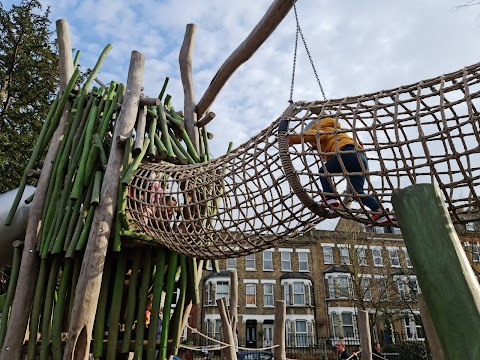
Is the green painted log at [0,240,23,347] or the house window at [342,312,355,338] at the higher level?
the house window at [342,312,355,338]

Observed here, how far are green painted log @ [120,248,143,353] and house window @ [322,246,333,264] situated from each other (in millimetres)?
21479

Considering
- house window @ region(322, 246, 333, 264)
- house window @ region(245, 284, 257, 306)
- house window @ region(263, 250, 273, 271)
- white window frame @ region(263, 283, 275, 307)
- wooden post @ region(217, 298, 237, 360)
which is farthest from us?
house window @ region(322, 246, 333, 264)

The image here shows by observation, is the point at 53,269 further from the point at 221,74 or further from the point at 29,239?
the point at 221,74

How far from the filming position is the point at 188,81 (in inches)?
187

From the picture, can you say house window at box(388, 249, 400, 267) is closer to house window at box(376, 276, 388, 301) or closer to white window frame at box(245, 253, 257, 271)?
house window at box(376, 276, 388, 301)

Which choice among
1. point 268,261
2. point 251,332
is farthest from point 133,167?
point 268,261

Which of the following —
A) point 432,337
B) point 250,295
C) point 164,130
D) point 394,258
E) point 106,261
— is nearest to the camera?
point 432,337

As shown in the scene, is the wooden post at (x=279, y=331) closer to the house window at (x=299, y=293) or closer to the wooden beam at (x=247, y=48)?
the wooden beam at (x=247, y=48)

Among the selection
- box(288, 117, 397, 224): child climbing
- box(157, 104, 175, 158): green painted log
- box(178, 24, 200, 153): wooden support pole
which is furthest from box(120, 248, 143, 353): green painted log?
box(288, 117, 397, 224): child climbing

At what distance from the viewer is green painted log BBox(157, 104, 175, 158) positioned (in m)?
3.58

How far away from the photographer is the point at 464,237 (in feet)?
57.6

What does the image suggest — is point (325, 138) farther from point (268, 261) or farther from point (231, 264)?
point (268, 261)

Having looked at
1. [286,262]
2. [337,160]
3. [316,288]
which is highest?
[286,262]

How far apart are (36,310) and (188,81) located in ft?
9.18
